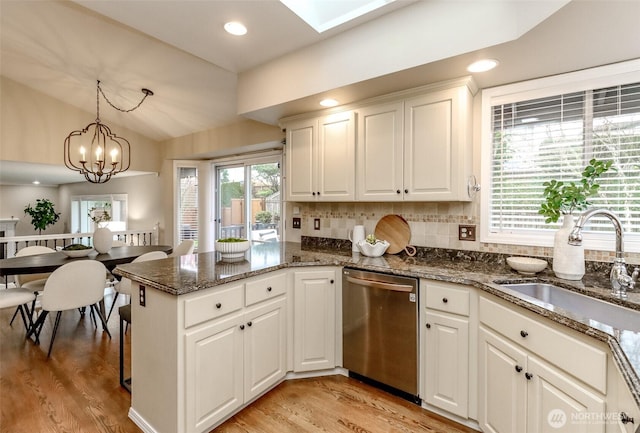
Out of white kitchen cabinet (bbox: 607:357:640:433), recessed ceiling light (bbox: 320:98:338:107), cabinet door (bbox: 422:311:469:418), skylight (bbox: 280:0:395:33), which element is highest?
skylight (bbox: 280:0:395:33)

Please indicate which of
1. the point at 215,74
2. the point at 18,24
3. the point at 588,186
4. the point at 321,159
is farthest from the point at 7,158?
the point at 588,186

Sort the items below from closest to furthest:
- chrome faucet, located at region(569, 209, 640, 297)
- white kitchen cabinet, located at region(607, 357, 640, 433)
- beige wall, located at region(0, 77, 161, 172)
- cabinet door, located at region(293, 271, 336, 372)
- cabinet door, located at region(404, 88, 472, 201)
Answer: white kitchen cabinet, located at region(607, 357, 640, 433)
chrome faucet, located at region(569, 209, 640, 297)
cabinet door, located at region(404, 88, 472, 201)
cabinet door, located at region(293, 271, 336, 372)
beige wall, located at region(0, 77, 161, 172)

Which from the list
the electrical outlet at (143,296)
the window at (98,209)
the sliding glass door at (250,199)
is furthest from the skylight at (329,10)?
the window at (98,209)

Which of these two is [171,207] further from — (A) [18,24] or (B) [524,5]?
(B) [524,5]

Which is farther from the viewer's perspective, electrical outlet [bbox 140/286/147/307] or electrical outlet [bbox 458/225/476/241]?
electrical outlet [bbox 458/225/476/241]

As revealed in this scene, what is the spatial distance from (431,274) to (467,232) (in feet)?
2.25

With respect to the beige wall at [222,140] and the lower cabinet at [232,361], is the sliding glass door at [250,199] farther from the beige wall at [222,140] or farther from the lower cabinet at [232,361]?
the lower cabinet at [232,361]

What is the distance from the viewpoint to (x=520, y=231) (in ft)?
7.16

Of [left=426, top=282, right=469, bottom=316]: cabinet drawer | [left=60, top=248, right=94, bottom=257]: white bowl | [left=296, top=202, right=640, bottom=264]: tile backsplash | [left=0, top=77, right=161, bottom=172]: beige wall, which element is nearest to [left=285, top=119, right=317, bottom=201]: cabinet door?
[left=296, top=202, right=640, bottom=264]: tile backsplash

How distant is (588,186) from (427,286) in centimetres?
107

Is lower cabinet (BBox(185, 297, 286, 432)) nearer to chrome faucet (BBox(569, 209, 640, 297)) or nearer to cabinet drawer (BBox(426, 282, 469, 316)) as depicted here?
cabinet drawer (BBox(426, 282, 469, 316))

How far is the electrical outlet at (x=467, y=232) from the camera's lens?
2326mm

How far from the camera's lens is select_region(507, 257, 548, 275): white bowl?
6.06ft

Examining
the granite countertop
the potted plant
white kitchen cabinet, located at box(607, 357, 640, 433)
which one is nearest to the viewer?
white kitchen cabinet, located at box(607, 357, 640, 433)
